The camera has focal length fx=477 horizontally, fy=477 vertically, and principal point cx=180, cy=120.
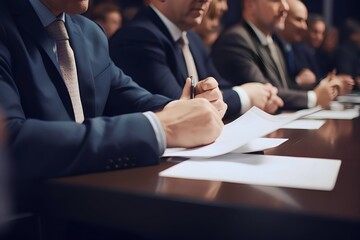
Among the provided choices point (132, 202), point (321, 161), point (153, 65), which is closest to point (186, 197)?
point (132, 202)

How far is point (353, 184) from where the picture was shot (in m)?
0.66

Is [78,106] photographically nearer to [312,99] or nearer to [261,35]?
[312,99]

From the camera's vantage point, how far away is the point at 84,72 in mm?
1046

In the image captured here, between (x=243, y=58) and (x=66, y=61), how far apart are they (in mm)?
1270

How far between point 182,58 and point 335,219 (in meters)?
1.26

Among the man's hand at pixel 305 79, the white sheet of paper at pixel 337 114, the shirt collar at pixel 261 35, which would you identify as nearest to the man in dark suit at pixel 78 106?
the white sheet of paper at pixel 337 114

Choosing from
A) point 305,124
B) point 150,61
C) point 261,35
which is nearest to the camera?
point 305,124

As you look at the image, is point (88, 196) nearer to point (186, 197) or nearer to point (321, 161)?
point (186, 197)

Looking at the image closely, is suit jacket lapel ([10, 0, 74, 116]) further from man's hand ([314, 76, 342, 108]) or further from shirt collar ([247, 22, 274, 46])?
shirt collar ([247, 22, 274, 46])

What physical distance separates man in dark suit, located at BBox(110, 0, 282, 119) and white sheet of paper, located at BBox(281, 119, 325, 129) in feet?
0.72

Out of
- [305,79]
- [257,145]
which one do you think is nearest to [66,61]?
[257,145]

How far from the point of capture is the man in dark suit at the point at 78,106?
0.70 m

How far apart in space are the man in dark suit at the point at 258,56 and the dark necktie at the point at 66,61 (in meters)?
1.10

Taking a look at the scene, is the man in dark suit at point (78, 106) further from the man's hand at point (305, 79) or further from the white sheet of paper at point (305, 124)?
the man's hand at point (305, 79)
